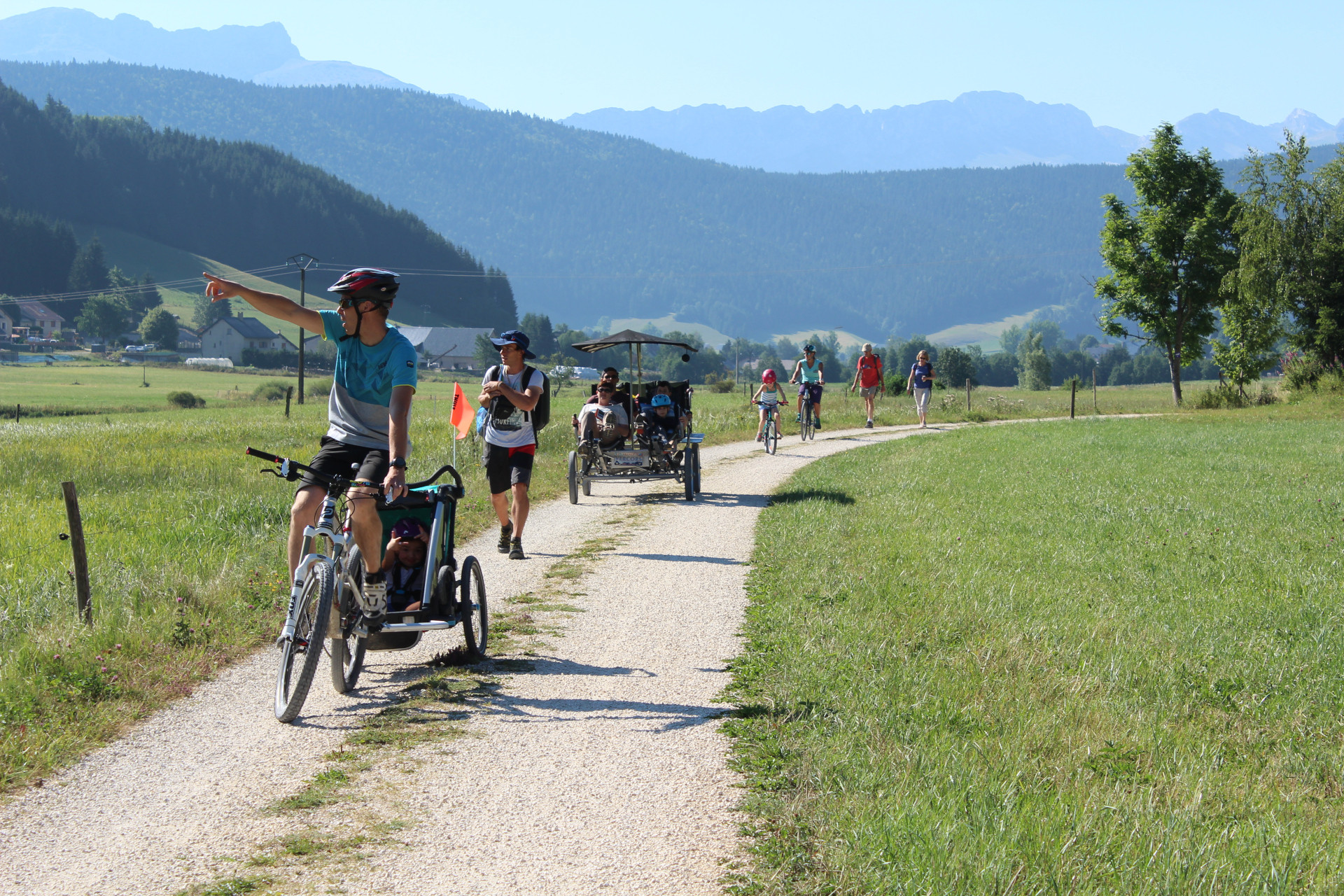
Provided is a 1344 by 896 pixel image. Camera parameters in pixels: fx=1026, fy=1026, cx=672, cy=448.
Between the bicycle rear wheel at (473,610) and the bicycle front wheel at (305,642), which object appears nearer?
the bicycle front wheel at (305,642)

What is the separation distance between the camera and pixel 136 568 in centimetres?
874

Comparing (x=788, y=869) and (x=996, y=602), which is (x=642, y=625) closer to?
(x=996, y=602)

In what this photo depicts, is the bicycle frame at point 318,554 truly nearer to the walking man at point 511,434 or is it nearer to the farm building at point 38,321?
the walking man at point 511,434

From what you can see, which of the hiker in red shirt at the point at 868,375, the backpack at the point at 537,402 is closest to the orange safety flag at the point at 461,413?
the backpack at the point at 537,402

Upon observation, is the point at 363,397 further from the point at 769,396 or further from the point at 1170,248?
the point at 1170,248

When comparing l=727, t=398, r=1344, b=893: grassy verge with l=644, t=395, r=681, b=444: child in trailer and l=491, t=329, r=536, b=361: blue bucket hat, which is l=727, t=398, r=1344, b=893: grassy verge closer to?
l=491, t=329, r=536, b=361: blue bucket hat

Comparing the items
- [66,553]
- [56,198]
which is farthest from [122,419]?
[56,198]

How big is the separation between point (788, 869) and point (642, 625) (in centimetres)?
375

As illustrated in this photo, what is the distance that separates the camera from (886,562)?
9.34 meters

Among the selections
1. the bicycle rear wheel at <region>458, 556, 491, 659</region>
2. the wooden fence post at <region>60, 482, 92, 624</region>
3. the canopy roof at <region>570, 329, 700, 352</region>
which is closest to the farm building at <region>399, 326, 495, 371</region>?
the canopy roof at <region>570, 329, 700, 352</region>

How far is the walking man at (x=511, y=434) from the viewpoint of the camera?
948 cm

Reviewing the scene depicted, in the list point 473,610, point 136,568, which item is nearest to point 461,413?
point 136,568

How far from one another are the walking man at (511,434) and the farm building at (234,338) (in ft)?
471

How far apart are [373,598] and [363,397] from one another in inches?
43.8
